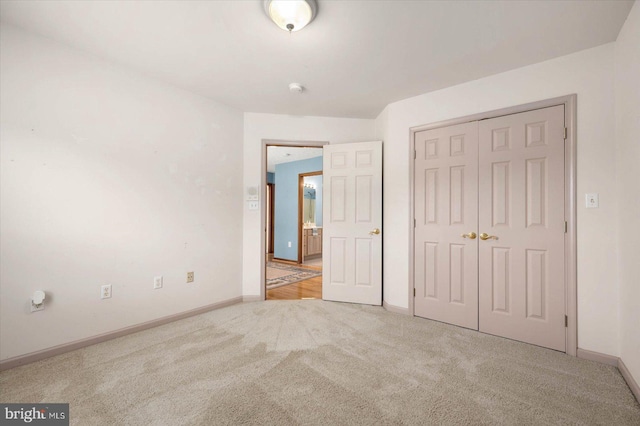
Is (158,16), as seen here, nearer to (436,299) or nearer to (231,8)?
(231,8)

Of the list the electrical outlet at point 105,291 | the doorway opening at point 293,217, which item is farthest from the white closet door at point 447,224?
the electrical outlet at point 105,291

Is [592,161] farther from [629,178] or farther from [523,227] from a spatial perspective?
[523,227]

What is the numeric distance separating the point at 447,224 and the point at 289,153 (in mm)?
4292

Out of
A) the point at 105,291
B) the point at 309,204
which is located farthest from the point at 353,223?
→ the point at 309,204

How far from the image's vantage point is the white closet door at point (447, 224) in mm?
2646

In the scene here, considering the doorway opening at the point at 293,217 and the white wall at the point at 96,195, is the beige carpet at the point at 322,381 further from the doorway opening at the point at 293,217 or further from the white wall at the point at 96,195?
the doorway opening at the point at 293,217

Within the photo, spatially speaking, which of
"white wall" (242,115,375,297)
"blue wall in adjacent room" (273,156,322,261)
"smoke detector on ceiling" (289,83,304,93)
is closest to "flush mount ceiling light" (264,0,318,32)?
"smoke detector on ceiling" (289,83,304,93)

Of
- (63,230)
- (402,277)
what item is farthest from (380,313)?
(63,230)

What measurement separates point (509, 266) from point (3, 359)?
13.5 feet

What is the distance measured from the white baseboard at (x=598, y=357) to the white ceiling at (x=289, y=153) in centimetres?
491

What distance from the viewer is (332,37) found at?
2025mm

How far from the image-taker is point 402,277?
3.09 meters

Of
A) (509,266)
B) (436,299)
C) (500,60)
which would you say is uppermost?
(500,60)

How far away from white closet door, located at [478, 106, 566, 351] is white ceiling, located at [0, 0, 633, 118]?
62cm
